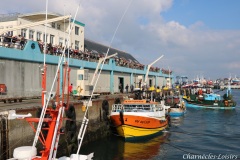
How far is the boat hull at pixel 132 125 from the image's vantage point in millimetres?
21562

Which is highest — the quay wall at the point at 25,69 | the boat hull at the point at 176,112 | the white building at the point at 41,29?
the white building at the point at 41,29

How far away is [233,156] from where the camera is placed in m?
18.2

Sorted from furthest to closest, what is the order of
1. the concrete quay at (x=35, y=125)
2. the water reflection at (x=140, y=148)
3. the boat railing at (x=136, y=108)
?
1. the boat railing at (x=136, y=108)
2. the water reflection at (x=140, y=148)
3. the concrete quay at (x=35, y=125)

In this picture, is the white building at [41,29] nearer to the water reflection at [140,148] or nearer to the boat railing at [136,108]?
the boat railing at [136,108]

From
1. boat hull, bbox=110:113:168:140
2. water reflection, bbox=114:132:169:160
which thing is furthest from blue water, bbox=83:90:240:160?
boat hull, bbox=110:113:168:140

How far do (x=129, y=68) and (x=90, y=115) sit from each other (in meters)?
26.9

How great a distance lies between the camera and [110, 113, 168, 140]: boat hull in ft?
70.7

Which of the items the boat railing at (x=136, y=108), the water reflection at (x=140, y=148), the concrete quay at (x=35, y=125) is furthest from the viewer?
the boat railing at (x=136, y=108)

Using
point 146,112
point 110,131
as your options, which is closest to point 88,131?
point 110,131

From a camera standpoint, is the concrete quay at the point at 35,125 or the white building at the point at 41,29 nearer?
the concrete quay at the point at 35,125

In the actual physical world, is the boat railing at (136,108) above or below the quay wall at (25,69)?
below

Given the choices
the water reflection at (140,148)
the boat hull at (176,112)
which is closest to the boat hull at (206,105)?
the boat hull at (176,112)

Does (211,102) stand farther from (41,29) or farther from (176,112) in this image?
(41,29)

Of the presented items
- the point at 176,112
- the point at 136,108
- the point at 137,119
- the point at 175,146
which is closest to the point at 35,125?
the point at 137,119
